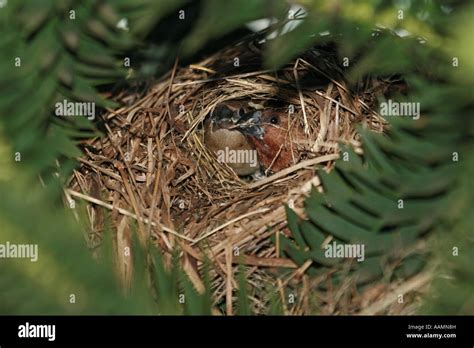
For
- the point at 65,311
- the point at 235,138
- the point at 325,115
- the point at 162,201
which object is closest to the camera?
the point at 65,311

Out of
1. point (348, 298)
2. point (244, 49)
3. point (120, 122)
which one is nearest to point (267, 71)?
point (244, 49)

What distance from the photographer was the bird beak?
1602 millimetres

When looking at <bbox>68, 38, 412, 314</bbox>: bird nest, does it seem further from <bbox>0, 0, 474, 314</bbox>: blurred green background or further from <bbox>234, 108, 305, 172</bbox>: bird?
<bbox>0, 0, 474, 314</bbox>: blurred green background

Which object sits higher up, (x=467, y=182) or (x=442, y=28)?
(x=442, y=28)

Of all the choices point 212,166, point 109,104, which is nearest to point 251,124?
point 212,166

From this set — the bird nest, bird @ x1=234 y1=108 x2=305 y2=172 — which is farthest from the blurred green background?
bird @ x1=234 y1=108 x2=305 y2=172

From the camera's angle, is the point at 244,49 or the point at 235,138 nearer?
the point at 244,49

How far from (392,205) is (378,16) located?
251mm

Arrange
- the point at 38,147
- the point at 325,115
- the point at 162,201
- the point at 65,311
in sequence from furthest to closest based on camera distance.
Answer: the point at 325,115, the point at 162,201, the point at 38,147, the point at 65,311

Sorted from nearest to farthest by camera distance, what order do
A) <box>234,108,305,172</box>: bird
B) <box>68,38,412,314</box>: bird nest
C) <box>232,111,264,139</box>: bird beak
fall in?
<box>68,38,412,314</box>: bird nest, <box>234,108,305,172</box>: bird, <box>232,111,264,139</box>: bird beak

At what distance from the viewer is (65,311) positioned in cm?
35
